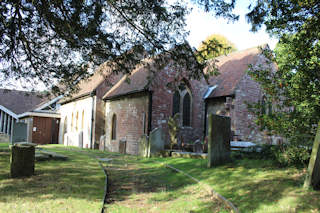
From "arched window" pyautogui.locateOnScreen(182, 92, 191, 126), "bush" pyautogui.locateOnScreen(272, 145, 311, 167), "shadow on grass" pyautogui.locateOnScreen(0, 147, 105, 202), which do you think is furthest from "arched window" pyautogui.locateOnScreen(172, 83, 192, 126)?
"bush" pyautogui.locateOnScreen(272, 145, 311, 167)

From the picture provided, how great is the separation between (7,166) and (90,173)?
2832 mm

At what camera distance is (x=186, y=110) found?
18.8m

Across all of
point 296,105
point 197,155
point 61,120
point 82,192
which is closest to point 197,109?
point 197,155

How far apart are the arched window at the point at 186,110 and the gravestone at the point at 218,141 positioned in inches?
357

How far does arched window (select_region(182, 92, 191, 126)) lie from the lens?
61.1 feet

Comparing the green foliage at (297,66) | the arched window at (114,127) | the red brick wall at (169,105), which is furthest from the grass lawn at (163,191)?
the arched window at (114,127)

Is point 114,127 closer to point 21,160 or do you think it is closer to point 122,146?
point 122,146

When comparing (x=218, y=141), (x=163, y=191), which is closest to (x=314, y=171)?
(x=163, y=191)

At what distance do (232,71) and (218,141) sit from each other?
12115 millimetres

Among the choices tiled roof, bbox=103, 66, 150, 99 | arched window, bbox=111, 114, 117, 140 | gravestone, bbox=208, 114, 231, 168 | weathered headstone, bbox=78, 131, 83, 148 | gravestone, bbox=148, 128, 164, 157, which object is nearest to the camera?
gravestone, bbox=208, 114, 231, 168

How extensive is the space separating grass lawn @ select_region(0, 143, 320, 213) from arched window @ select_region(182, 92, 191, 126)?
9.36 metres

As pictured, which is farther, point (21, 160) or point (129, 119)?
point (129, 119)

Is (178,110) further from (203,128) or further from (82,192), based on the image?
(82,192)

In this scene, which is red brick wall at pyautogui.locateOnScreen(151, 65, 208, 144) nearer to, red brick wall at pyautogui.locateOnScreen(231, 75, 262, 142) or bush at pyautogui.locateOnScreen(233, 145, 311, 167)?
red brick wall at pyautogui.locateOnScreen(231, 75, 262, 142)
